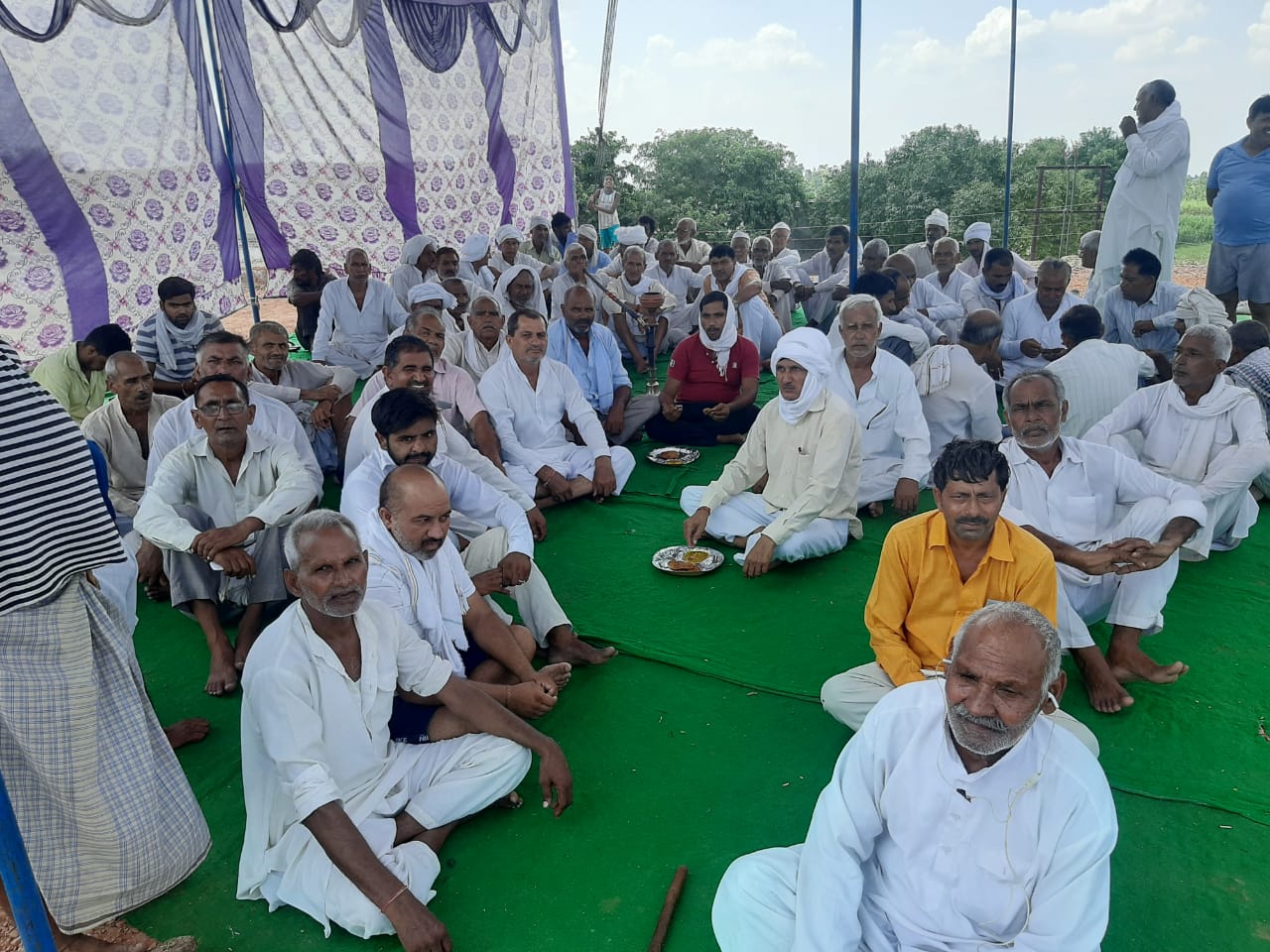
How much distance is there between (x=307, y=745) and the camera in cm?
220

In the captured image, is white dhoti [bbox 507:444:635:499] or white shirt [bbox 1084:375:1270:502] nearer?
white shirt [bbox 1084:375:1270:502]

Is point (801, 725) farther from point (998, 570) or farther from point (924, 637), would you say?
point (998, 570)

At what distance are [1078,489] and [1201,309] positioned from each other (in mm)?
2851

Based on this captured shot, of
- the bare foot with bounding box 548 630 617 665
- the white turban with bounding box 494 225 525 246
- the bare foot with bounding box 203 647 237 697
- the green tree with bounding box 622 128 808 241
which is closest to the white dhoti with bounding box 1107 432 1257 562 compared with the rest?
the bare foot with bounding box 548 630 617 665

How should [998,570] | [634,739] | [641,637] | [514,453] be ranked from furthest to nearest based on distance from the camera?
[514,453] < [641,637] < [634,739] < [998,570]

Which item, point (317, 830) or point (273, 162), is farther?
point (273, 162)

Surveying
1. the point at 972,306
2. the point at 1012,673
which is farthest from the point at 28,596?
the point at 972,306

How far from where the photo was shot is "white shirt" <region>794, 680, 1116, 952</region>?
62.9 inches

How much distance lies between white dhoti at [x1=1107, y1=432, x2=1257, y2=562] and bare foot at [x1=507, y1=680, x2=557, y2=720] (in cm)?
291

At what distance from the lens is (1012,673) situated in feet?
5.24

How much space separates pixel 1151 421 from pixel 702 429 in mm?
2897

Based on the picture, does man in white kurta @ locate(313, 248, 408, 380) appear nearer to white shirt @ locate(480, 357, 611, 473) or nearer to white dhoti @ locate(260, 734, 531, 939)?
white shirt @ locate(480, 357, 611, 473)

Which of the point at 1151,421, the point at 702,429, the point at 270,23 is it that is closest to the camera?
the point at 1151,421

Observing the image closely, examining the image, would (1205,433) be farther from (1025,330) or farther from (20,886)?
(20,886)
